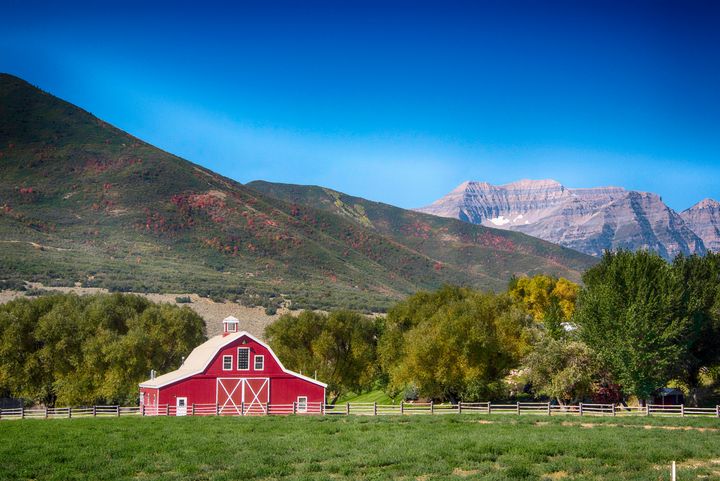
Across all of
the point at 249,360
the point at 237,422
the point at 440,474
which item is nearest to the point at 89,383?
the point at 249,360

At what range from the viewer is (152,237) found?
534 ft

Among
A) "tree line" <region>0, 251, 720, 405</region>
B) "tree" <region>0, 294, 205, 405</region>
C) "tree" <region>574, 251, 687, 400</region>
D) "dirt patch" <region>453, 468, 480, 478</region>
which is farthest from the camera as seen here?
"tree" <region>0, 294, 205, 405</region>

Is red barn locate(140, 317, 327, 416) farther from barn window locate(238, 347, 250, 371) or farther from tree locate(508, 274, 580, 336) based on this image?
tree locate(508, 274, 580, 336)

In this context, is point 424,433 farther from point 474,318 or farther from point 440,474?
point 474,318

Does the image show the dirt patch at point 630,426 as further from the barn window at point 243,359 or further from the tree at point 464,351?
the barn window at point 243,359

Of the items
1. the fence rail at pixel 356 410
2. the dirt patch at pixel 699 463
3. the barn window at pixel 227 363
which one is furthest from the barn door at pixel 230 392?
the dirt patch at pixel 699 463

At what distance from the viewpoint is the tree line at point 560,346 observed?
52125mm

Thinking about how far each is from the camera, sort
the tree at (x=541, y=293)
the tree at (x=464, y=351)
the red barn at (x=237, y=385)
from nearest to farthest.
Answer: the red barn at (x=237, y=385)
the tree at (x=464, y=351)
the tree at (x=541, y=293)

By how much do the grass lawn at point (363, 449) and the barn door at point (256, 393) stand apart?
530 inches

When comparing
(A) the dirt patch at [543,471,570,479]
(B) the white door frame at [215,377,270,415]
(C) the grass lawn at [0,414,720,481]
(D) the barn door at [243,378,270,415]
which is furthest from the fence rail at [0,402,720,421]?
(A) the dirt patch at [543,471,570,479]

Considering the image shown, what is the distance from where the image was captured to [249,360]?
5512cm

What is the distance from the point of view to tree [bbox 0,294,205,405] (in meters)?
62.6

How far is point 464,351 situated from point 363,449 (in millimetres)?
28960

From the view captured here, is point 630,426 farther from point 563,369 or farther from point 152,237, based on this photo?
point 152,237
